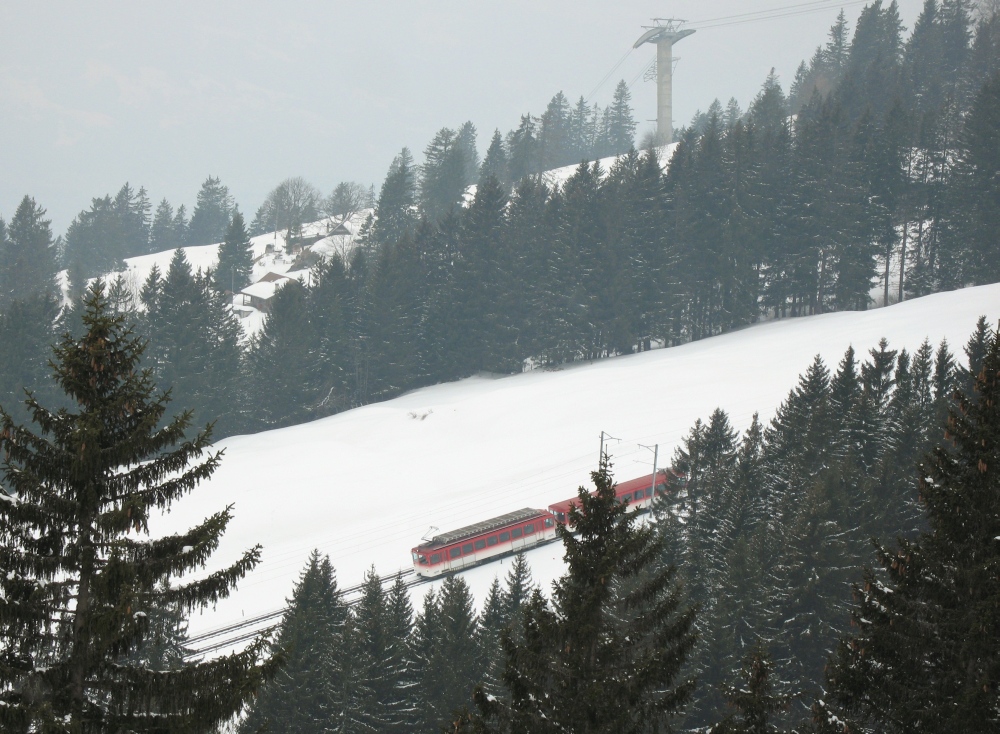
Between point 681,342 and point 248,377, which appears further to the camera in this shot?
point 681,342

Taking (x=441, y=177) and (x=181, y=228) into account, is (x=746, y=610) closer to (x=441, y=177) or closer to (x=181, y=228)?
(x=441, y=177)

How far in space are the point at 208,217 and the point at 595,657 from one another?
140739 millimetres

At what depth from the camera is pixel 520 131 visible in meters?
120

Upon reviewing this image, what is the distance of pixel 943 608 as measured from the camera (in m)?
9.03

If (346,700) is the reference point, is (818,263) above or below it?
above

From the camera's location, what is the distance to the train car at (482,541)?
34.8 m

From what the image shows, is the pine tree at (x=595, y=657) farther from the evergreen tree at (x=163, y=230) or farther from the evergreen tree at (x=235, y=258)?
the evergreen tree at (x=163, y=230)

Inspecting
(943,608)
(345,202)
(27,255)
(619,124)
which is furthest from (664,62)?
(943,608)

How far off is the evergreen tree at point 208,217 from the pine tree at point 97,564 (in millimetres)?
134195

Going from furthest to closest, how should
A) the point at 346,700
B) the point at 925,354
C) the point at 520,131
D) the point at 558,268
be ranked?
the point at 520,131, the point at 558,268, the point at 925,354, the point at 346,700

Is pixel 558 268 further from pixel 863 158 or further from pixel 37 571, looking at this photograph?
pixel 37 571

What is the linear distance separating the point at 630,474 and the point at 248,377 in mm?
36154

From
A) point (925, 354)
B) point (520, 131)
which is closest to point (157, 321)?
point (925, 354)

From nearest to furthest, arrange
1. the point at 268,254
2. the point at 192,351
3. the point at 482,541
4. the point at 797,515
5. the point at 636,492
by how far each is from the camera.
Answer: the point at 797,515 < the point at 482,541 < the point at 636,492 < the point at 192,351 < the point at 268,254
